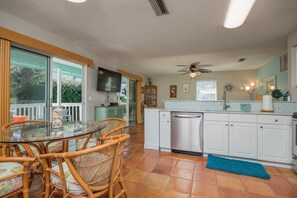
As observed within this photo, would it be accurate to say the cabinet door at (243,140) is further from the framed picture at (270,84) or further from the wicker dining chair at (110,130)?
the framed picture at (270,84)

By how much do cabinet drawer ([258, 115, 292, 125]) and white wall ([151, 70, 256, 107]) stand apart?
4.28m

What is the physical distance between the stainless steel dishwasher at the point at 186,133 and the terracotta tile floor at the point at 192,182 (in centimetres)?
34

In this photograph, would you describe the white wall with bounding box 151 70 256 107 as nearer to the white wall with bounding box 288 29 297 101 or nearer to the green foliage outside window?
the white wall with bounding box 288 29 297 101

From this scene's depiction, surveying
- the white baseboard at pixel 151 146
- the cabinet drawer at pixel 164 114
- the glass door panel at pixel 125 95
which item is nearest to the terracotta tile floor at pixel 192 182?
the white baseboard at pixel 151 146

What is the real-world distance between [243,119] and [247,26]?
1577 millimetres

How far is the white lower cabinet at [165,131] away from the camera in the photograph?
122 inches

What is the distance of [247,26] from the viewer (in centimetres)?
245

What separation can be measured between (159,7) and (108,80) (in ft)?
8.72

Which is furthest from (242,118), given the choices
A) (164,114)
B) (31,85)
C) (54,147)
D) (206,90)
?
(206,90)

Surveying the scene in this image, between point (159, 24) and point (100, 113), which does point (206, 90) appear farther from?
point (159, 24)

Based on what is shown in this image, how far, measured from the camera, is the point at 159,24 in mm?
2395

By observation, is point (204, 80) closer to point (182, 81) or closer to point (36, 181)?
point (182, 81)

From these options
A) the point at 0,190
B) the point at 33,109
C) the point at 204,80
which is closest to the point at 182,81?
the point at 204,80

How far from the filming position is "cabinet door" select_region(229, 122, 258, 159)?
98.7 inches
